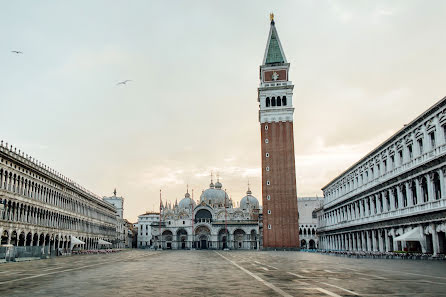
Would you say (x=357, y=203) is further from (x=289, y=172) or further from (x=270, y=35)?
(x=270, y=35)

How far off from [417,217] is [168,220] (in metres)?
88.5

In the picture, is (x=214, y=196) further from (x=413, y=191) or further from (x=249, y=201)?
(x=413, y=191)

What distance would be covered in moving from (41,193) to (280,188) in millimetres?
45244

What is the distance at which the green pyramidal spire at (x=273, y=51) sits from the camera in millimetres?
94438

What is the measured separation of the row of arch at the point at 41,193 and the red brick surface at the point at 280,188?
3597 centimetres

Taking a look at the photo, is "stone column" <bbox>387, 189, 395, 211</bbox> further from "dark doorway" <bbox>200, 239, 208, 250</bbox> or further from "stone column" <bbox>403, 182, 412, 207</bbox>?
"dark doorway" <bbox>200, 239, 208, 250</bbox>

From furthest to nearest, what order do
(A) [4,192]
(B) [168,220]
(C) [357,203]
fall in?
(B) [168,220] < (C) [357,203] < (A) [4,192]

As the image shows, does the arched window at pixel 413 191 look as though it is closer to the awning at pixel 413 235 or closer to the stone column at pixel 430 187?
Answer: the awning at pixel 413 235

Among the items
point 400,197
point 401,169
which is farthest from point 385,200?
point 401,169

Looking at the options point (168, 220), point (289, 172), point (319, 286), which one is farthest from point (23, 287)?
point (168, 220)

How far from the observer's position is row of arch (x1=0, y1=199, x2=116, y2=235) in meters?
47.1

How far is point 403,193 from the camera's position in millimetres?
42156

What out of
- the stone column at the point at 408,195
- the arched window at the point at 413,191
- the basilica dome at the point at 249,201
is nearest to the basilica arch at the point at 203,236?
the basilica dome at the point at 249,201

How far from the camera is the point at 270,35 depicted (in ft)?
317
